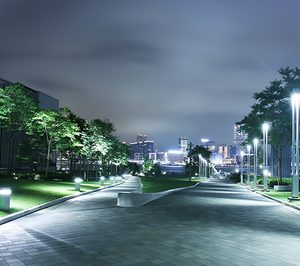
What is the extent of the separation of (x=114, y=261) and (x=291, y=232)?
7658 mm

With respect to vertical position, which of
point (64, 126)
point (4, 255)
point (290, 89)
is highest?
point (290, 89)

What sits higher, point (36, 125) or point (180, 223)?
point (36, 125)

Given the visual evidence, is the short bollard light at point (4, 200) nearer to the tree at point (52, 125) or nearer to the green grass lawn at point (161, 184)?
the green grass lawn at point (161, 184)

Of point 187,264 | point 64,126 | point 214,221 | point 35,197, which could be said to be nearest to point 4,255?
point 187,264

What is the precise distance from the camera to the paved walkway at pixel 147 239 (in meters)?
9.79

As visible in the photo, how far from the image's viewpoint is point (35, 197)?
78.7 feet

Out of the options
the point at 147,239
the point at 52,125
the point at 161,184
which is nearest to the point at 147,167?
the point at 161,184

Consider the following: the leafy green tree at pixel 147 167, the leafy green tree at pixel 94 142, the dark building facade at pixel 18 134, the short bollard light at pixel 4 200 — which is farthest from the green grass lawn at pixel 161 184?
the leafy green tree at pixel 147 167

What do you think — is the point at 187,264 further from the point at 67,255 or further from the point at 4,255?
the point at 4,255

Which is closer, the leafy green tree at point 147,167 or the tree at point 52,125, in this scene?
the tree at point 52,125

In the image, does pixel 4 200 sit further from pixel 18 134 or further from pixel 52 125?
pixel 18 134

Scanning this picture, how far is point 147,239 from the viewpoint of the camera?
12305mm

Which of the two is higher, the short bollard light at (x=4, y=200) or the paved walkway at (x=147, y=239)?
the short bollard light at (x=4, y=200)

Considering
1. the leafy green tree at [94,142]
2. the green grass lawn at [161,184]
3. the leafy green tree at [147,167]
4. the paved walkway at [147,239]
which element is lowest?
the paved walkway at [147,239]
